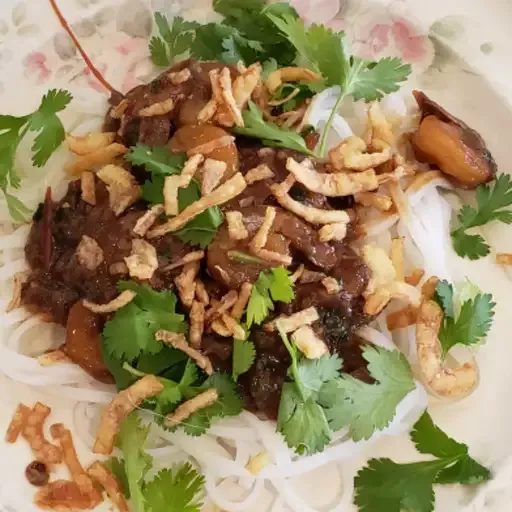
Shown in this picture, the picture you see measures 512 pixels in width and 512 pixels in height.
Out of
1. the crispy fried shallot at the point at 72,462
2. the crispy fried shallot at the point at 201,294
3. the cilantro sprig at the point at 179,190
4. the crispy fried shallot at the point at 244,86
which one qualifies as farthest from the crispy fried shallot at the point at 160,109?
the crispy fried shallot at the point at 72,462

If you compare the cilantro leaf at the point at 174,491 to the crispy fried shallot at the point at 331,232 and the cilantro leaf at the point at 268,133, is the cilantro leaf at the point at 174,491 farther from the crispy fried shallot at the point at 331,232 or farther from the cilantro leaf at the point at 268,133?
the cilantro leaf at the point at 268,133

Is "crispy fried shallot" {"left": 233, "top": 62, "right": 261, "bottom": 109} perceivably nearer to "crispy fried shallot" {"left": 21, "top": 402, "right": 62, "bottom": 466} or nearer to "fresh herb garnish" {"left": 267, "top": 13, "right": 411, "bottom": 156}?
"fresh herb garnish" {"left": 267, "top": 13, "right": 411, "bottom": 156}

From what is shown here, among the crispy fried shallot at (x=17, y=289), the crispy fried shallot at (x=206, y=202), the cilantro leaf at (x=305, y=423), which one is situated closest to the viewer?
the cilantro leaf at (x=305, y=423)

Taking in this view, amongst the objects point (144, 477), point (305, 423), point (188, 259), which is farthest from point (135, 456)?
point (188, 259)

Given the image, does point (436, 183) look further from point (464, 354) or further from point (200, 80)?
point (200, 80)

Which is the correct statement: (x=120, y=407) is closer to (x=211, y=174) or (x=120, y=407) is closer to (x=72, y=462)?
(x=72, y=462)

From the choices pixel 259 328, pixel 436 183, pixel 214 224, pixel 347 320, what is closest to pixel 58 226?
pixel 214 224

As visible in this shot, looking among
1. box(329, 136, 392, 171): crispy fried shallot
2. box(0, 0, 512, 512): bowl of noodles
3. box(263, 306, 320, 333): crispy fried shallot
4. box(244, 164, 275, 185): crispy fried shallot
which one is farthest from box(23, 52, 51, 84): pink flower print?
box(263, 306, 320, 333): crispy fried shallot

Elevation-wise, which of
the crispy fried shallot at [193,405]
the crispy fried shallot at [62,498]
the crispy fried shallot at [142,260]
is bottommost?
the crispy fried shallot at [62,498]
